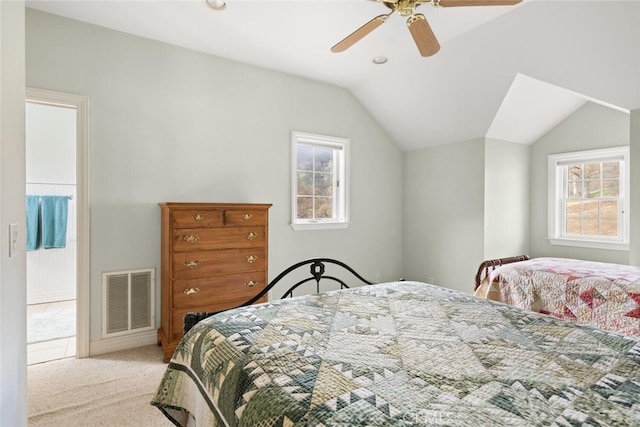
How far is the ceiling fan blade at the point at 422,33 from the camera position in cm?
205

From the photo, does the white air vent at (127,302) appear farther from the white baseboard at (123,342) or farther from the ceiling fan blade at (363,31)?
the ceiling fan blade at (363,31)

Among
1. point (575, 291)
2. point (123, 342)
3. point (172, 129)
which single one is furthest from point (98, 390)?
point (575, 291)

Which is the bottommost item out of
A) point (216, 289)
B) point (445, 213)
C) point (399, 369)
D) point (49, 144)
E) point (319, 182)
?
point (216, 289)

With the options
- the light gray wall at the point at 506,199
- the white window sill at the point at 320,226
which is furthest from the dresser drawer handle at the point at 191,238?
the light gray wall at the point at 506,199

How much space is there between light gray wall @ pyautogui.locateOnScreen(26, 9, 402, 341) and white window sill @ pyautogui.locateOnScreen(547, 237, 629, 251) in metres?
2.64

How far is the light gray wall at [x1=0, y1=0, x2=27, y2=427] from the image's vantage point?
1087 mm

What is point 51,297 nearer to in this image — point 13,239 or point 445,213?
point 13,239

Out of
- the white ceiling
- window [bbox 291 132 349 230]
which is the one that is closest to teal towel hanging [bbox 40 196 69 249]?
the white ceiling

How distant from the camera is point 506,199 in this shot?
4.44 metres

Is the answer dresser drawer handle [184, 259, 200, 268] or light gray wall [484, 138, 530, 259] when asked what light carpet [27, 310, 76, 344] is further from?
light gray wall [484, 138, 530, 259]

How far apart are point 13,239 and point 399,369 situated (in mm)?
1411

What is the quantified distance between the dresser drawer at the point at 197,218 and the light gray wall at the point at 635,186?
3771 mm

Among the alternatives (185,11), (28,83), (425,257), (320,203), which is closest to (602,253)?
(425,257)

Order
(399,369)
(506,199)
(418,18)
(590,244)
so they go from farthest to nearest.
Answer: (506,199)
(590,244)
(418,18)
(399,369)
